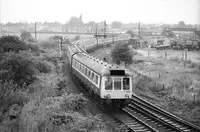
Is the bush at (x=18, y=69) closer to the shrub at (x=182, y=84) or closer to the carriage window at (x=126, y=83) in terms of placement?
the carriage window at (x=126, y=83)

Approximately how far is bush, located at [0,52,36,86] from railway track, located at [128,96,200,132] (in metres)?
6.71

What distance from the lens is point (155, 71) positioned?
94.5ft

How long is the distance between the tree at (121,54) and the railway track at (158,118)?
55.9 ft

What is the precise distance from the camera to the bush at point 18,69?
49.8 feet

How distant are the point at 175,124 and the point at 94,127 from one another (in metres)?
4.96

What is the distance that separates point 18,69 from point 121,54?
67.0 feet

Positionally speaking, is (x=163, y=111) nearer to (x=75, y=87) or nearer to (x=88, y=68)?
(x=88, y=68)

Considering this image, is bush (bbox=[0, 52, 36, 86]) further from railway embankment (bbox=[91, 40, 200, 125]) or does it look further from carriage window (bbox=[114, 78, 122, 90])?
railway embankment (bbox=[91, 40, 200, 125])

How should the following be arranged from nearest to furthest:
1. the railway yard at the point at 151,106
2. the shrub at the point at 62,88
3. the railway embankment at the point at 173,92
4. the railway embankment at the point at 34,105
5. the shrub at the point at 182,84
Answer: the railway embankment at the point at 34,105 → the railway yard at the point at 151,106 → the railway embankment at the point at 173,92 → the shrub at the point at 62,88 → the shrub at the point at 182,84

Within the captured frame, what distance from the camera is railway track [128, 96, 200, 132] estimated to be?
13.2 meters

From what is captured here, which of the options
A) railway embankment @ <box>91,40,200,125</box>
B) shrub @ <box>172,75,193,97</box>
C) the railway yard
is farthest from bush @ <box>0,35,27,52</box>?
shrub @ <box>172,75,193,97</box>

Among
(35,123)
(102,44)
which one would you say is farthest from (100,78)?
(102,44)

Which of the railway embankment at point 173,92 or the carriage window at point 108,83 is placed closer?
the carriage window at point 108,83

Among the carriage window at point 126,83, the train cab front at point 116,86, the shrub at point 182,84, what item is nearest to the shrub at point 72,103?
the train cab front at point 116,86
